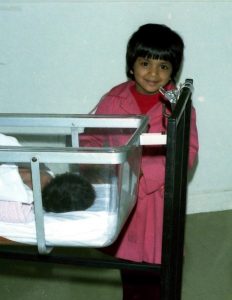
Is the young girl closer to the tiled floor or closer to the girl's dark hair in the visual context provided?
the girl's dark hair

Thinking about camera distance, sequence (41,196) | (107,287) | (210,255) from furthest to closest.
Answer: (210,255) < (107,287) < (41,196)

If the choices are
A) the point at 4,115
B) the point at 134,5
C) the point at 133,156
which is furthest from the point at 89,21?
the point at 133,156

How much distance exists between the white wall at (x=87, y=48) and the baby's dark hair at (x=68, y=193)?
128 centimetres

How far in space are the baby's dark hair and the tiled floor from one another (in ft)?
3.20

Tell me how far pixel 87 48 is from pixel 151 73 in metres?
0.74

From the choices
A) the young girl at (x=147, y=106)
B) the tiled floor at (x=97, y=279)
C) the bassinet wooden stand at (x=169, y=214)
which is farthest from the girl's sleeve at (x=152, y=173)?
the tiled floor at (x=97, y=279)

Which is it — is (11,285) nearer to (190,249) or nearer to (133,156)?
(190,249)

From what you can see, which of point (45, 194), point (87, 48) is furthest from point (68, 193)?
point (87, 48)

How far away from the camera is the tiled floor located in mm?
1816

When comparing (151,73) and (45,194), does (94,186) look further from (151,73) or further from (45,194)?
(151,73)

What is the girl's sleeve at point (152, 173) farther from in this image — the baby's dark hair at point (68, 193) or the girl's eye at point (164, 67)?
the baby's dark hair at point (68, 193)

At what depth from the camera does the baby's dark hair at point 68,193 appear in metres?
0.92

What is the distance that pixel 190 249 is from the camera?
211 centimetres

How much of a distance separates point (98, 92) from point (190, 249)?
792mm
